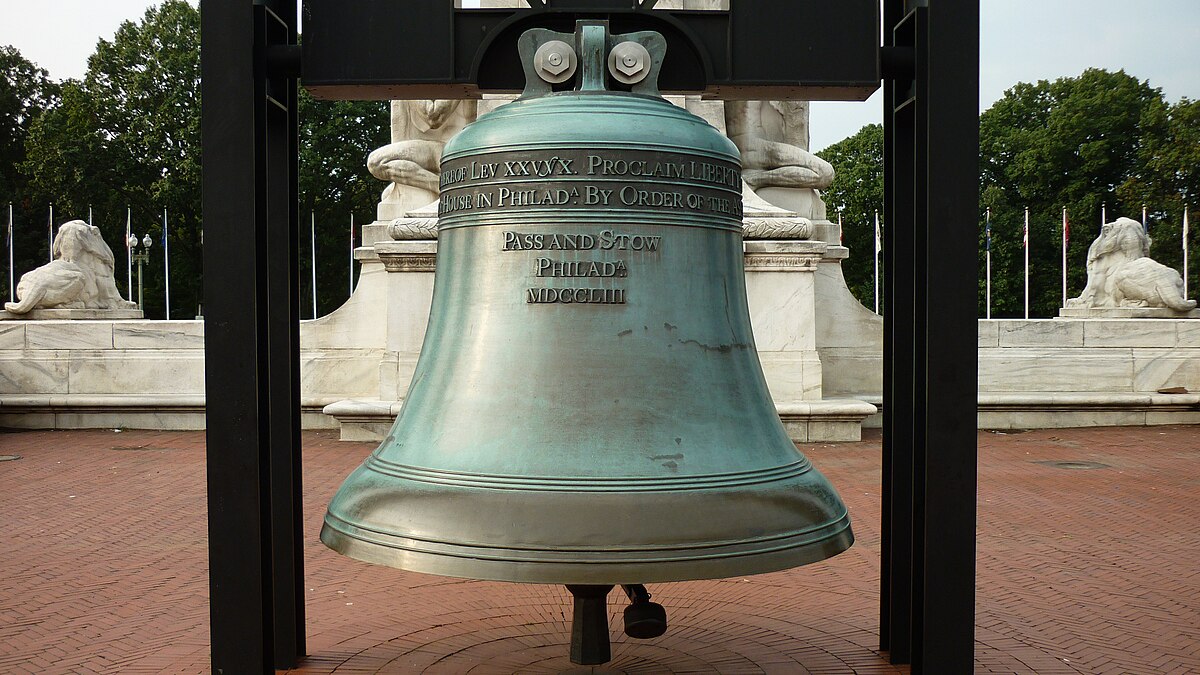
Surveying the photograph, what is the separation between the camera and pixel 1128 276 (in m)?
15.7

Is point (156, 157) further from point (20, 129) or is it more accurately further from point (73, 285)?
point (73, 285)

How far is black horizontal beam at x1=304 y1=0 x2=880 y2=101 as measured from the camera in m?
3.55

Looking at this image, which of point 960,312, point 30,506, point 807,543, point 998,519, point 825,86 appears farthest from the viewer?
point 30,506

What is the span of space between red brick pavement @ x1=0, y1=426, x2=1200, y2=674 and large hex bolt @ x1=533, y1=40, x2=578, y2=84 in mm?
2707

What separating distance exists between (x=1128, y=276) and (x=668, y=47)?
14142mm

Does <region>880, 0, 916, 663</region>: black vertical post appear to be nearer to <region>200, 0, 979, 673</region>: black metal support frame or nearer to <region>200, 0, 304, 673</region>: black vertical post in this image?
<region>200, 0, 979, 673</region>: black metal support frame

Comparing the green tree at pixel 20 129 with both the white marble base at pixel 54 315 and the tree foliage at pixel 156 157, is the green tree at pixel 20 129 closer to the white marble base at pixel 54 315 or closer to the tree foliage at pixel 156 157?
the tree foliage at pixel 156 157

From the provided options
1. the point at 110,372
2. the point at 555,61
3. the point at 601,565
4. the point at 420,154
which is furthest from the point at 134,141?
the point at 601,565

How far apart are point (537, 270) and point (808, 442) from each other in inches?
374

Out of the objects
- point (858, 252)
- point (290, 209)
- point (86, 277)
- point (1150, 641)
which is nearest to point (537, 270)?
point (290, 209)

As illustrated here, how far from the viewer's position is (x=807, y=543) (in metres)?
3.02

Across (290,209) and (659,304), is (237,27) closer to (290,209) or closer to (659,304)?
(290,209)

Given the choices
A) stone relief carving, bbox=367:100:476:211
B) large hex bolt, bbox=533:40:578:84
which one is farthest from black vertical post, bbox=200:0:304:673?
stone relief carving, bbox=367:100:476:211

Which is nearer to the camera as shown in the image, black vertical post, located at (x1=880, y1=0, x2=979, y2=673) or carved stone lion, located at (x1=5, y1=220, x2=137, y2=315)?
black vertical post, located at (x1=880, y1=0, x2=979, y2=673)
